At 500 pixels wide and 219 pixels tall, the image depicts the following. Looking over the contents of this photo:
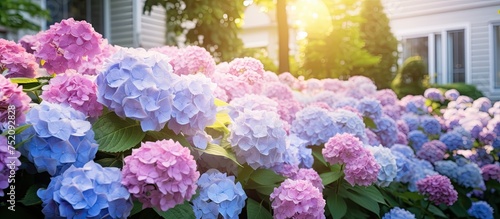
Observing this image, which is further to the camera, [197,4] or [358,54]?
[358,54]

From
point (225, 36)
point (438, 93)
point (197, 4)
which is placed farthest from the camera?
point (225, 36)

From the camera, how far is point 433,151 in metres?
3.10

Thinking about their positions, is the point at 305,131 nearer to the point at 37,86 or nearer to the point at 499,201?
the point at 37,86

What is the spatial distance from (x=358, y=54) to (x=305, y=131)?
8.71 metres

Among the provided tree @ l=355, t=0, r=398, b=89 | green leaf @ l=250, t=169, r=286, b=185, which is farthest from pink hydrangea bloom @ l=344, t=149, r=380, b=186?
tree @ l=355, t=0, r=398, b=89

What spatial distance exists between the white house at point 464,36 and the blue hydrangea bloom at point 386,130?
145 cm

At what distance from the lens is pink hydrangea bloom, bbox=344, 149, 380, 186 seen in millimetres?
1722

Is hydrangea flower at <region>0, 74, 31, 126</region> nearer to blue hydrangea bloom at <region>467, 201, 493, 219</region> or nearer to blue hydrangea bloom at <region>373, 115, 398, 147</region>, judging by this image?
blue hydrangea bloom at <region>373, 115, 398, 147</region>

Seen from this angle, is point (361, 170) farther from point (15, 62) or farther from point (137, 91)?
point (15, 62)

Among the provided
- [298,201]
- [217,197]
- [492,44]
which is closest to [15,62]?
[217,197]

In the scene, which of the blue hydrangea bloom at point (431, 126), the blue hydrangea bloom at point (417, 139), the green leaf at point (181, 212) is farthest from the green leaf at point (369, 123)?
the green leaf at point (181, 212)

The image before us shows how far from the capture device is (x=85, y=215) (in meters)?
1.17

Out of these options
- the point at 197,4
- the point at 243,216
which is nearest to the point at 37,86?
the point at 243,216

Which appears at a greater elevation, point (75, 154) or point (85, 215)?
point (75, 154)
